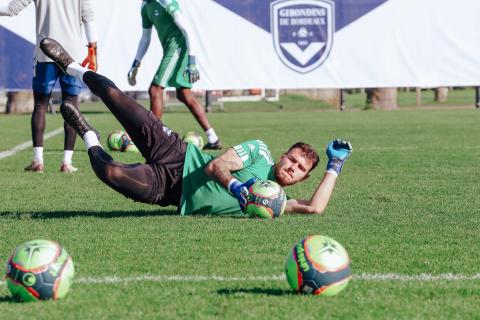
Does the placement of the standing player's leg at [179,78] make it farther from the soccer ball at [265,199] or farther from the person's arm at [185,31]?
the soccer ball at [265,199]

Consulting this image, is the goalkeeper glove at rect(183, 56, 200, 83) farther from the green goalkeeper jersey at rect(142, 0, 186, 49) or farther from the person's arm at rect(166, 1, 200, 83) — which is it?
the green goalkeeper jersey at rect(142, 0, 186, 49)

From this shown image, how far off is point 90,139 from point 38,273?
3.07 meters

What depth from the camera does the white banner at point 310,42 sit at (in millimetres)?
22891

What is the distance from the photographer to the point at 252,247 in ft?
19.4

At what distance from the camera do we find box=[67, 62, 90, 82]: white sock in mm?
8156

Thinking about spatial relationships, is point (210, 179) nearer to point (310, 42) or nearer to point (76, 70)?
point (76, 70)

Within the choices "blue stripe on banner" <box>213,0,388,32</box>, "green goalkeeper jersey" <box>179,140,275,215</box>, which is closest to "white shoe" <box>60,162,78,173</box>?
"green goalkeeper jersey" <box>179,140,275,215</box>

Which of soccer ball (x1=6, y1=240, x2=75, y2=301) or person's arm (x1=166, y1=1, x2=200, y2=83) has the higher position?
person's arm (x1=166, y1=1, x2=200, y2=83)

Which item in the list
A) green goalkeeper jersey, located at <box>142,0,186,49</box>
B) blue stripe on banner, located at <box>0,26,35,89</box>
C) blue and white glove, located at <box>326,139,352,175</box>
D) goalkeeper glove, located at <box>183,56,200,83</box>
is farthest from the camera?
blue stripe on banner, located at <box>0,26,35,89</box>

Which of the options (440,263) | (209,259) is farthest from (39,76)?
(440,263)

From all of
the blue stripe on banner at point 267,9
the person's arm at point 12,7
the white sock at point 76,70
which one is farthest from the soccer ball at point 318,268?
the blue stripe on banner at point 267,9

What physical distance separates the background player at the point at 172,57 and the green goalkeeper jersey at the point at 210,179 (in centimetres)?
654

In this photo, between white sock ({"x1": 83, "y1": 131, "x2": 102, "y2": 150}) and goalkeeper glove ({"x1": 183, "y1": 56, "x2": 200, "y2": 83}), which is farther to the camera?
goalkeeper glove ({"x1": 183, "y1": 56, "x2": 200, "y2": 83})

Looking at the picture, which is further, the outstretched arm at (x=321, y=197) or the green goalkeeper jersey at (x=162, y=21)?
the green goalkeeper jersey at (x=162, y=21)
